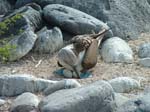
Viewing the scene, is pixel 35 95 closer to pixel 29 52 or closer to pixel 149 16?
pixel 29 52

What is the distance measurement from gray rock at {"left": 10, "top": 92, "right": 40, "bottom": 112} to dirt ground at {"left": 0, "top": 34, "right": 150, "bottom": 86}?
0.77m

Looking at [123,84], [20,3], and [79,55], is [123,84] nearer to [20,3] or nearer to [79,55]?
[79,55]

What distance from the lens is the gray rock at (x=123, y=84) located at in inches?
201

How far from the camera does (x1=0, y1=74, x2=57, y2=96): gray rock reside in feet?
16.6

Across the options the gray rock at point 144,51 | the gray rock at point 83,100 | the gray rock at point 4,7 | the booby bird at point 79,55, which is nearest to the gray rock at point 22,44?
the booby bird at point 79,55

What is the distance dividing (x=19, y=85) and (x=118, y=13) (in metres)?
3.00

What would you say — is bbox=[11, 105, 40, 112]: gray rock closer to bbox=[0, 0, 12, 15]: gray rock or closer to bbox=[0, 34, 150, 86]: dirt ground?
bbox=[0, 34, 150, 86]: dirt ground

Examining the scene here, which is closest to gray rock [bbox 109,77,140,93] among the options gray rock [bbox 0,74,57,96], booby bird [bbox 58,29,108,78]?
booby bird [bbox 58,29,108,78]

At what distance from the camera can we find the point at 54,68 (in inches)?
233

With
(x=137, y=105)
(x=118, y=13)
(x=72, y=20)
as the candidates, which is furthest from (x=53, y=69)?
(x=118, y=13)

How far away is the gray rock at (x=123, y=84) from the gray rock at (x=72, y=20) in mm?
1685

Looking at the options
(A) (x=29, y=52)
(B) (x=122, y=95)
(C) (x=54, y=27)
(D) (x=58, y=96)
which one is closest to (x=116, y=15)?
(C) (x=54, y=27)

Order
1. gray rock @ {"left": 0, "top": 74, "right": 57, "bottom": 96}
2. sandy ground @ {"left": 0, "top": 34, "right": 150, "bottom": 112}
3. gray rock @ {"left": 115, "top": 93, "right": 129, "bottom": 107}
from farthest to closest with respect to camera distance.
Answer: sandy ground @ {"left": 0, "top": 34, "right": 150, "bottom": 112}
gray rock @ {"left": 0, "top": 74, "right": 57, "bottom": 96}
gray rock @ {"left": 115, "top": 93, "right": 129, "bottom": 107}

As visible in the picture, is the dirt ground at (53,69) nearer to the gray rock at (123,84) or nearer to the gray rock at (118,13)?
the gray rock at (123,84)
